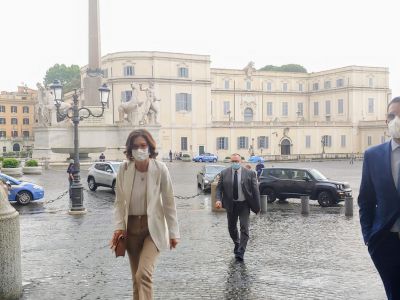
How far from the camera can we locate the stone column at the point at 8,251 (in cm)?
654

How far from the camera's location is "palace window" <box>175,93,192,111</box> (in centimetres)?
7038

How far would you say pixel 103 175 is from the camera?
961 inches

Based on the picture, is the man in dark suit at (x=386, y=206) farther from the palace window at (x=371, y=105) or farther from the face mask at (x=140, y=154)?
the palace window at (x=371, y=105)

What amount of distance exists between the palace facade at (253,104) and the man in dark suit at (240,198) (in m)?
53.2

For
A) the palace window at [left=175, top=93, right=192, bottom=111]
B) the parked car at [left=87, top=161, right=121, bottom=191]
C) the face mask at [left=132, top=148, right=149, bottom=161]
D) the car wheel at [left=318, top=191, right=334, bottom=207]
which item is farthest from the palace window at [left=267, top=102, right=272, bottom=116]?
the face mask at [left=132, top=148, right=149, bottom=161]

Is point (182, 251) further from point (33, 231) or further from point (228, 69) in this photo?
point (228, 69)

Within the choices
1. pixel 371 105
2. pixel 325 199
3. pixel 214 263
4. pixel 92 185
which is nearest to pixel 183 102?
pixel 371 105

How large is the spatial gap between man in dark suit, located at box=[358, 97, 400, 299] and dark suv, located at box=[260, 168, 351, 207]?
1508 centimetres

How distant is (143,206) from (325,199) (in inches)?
592

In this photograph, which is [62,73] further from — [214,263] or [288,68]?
[214,263]

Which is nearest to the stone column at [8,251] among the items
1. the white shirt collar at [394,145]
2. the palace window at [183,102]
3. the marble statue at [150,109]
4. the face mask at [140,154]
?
the face mask at [140,154]

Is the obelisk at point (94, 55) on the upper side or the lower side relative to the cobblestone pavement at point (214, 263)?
upper

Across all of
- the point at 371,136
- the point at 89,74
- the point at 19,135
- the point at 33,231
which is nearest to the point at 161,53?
the point at 89,74

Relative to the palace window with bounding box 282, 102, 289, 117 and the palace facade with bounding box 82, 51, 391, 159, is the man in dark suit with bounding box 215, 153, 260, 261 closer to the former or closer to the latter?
the palace facade with bounding box 82, 51, 391, 159
